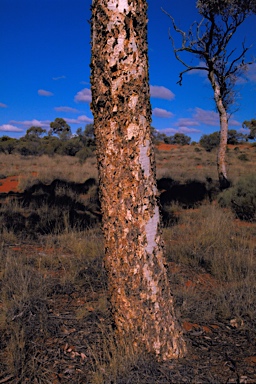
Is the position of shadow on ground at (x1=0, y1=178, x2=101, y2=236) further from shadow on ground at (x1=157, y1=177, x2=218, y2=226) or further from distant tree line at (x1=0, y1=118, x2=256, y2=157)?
distant tree line at (x1=0, y1=118, x2=256, y2=157)

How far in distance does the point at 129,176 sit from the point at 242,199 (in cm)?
820

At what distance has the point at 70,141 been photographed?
109 ft

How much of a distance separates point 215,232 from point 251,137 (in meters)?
45.0

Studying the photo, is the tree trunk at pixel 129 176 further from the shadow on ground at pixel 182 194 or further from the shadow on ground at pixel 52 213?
the shadow on ground at pixel 182 194

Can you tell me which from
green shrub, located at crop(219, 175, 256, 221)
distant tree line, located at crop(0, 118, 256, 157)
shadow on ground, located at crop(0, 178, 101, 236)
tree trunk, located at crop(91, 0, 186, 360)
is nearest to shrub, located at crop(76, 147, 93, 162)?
distant tree line, located at crop(0, 118, 256, 157)

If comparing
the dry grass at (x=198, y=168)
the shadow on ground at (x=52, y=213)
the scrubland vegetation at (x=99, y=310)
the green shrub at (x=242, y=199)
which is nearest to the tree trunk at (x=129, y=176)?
the scrubland vegetation at (x=99, y=310)

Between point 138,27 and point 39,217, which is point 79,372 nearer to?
Result: point 138,27

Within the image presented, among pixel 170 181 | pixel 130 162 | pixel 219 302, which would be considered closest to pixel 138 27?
pixel 130 162

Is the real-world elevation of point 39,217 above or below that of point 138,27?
below

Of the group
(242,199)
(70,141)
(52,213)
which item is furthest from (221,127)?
(70,141)

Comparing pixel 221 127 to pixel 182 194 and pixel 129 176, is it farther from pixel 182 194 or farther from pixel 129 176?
pixel 129 176

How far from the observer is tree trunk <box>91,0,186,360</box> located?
2246 millimetres

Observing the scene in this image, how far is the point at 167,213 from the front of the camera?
9.53 meters

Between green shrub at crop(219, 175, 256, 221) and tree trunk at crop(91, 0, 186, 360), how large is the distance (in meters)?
6.80
